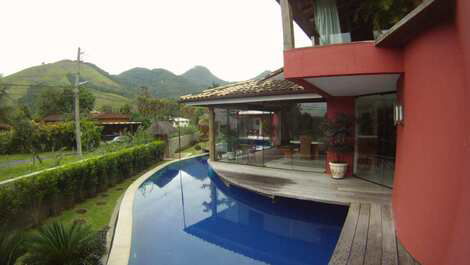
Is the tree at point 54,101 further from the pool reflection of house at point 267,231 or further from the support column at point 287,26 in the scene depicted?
the support column at point 287,26

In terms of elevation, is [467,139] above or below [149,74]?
below

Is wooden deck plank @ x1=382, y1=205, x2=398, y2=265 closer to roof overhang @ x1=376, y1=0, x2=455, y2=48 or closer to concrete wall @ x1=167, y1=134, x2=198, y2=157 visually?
roof overhang @ x1=376, y1=0, x2=455, y2=48

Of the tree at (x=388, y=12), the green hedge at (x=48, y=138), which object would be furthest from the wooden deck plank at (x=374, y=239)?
the green hedge at (x=48, y=138)

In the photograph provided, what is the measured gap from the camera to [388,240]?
4250 mm

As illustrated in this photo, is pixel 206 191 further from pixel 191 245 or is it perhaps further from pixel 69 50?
pixel 69 50

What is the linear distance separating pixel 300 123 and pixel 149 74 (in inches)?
2401

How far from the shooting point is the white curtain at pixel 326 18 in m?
5.73

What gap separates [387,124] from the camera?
746cm

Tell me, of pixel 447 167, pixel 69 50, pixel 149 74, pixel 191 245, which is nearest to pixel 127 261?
pixel 191 245

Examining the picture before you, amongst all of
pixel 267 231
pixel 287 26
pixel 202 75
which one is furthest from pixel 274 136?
pixel 202 75

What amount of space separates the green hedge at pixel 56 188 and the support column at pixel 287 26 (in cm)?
705

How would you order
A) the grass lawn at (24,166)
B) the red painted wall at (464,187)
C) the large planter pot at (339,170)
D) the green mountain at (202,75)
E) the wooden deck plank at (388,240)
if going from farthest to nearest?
the green mountain at (202,75)
the grass lawn at (24,166)
the large planter pot at (339,170)
the wooden deck plank at (388,240)
the red painted wall at (464,187)

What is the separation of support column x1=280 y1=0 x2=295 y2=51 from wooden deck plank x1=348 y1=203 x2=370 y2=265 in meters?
3.92

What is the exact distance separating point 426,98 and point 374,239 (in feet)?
7.92
